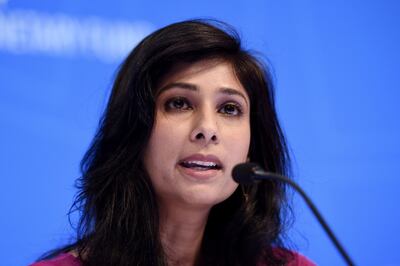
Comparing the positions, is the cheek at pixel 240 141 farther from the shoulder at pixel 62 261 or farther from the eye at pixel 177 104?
the shoulder at pixel 62 261

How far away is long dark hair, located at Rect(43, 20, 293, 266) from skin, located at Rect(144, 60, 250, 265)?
0.08 ft

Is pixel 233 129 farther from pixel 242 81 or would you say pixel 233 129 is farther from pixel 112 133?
pixel 112 133

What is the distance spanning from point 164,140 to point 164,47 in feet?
0.58

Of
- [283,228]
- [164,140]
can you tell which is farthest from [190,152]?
[283,228]

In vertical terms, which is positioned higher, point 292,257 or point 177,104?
point 177,104

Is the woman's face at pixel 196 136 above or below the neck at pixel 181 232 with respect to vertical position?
above

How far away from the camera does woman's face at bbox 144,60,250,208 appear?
108 cm

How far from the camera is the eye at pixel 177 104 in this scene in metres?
1.12

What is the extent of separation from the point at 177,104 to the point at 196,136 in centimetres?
9

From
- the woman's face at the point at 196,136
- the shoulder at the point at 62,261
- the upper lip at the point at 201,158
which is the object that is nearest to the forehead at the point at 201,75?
the woman's face at the point at 196,136

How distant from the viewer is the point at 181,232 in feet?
4.02

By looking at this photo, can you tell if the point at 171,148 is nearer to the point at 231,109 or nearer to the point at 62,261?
the point at 231,109

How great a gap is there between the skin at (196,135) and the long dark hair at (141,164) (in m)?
0.02

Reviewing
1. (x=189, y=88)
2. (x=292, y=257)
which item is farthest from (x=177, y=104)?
(x=292, y=257)
